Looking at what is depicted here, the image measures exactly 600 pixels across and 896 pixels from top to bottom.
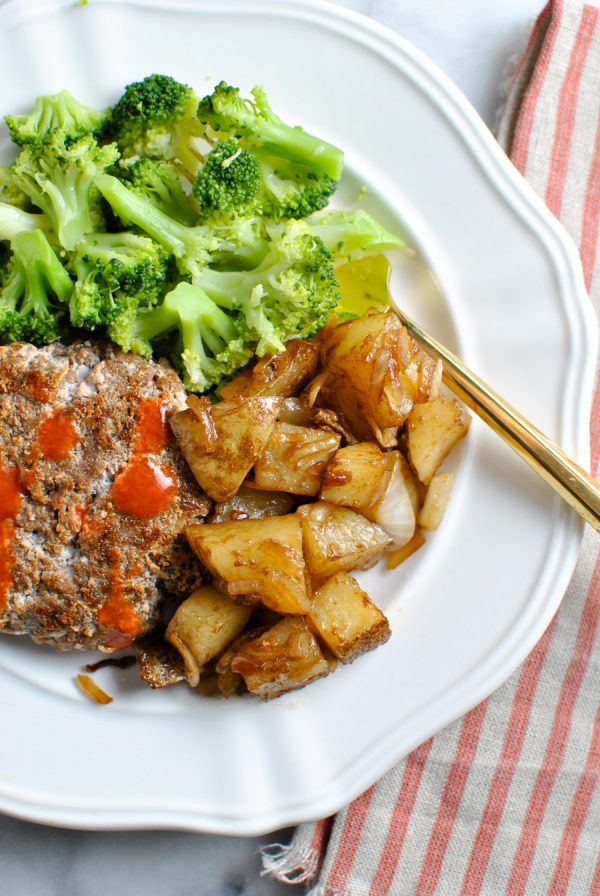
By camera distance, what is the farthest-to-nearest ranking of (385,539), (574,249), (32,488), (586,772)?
(586,772) → (574,249) → (385,539) → (32,488)

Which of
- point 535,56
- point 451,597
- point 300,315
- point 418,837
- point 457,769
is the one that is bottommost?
point 418,837

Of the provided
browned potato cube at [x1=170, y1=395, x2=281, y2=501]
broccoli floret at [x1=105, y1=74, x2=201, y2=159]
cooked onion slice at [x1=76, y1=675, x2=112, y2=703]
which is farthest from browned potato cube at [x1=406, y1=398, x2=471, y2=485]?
cooked onion slice at [x1=76, y1=675, x2=112, y2=703]

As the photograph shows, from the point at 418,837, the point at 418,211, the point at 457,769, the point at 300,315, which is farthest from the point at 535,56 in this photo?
the point at 418,837

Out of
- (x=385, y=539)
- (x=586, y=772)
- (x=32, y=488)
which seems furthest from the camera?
(x=586, y=772)

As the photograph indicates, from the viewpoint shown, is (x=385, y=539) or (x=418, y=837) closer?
(x=385, y=539)

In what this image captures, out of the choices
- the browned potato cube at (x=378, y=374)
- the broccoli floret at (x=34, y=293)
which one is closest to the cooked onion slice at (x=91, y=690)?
the broccoli floret at (x=34, y=293)

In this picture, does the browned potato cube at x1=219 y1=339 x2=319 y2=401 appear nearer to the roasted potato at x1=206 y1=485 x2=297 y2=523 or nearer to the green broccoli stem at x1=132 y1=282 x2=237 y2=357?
the green broccoli stem at x1=132 y1=282 x2=237 y2=357

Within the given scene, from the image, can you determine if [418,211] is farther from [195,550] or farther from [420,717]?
[420,717]

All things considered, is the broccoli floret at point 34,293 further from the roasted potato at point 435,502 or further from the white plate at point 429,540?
the roasted potato at point 435,502
